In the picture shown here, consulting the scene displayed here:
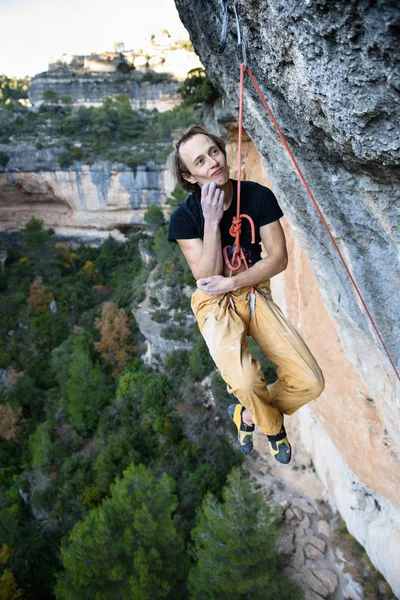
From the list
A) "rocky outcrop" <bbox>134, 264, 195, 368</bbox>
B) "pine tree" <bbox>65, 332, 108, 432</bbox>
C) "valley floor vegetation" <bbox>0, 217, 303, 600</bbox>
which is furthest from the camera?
"rocky outcrop" <bbox>134, 264, 195, 368</bbox>

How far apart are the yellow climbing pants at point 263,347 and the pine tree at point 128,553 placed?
7.86m

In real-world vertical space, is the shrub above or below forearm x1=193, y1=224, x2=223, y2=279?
below

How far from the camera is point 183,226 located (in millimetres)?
2543

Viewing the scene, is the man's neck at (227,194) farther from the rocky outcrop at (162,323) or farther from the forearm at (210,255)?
the rocky outcrop at (162,323)

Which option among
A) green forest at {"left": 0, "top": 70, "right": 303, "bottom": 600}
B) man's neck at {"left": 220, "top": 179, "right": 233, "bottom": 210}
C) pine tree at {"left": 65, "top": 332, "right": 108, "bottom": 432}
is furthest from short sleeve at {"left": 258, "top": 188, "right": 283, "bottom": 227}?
pine tree at {"left": 65, "top": 332, "right": 108, "bottom": 432}

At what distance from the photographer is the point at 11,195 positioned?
27203 millimetres

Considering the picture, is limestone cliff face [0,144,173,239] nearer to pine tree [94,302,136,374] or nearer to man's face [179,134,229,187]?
pine tree [94,302,136,374]

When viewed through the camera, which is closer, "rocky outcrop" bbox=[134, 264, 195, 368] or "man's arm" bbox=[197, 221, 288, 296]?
"man's arm" bbox=[197, 221, 288, 296]

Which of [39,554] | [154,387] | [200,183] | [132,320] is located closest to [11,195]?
[132,320]

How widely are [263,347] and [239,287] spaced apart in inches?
18.5

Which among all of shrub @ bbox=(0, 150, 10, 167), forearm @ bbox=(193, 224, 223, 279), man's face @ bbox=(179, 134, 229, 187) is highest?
man's face @ bbox=(179, 134, 229, 187)

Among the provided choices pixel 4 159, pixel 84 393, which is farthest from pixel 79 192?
pixel 84 393

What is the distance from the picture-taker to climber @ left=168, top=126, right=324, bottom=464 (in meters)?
2.38

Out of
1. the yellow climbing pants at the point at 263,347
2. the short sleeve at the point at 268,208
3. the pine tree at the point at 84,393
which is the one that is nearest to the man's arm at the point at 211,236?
the yellow climbing pants at the point at 263,347
